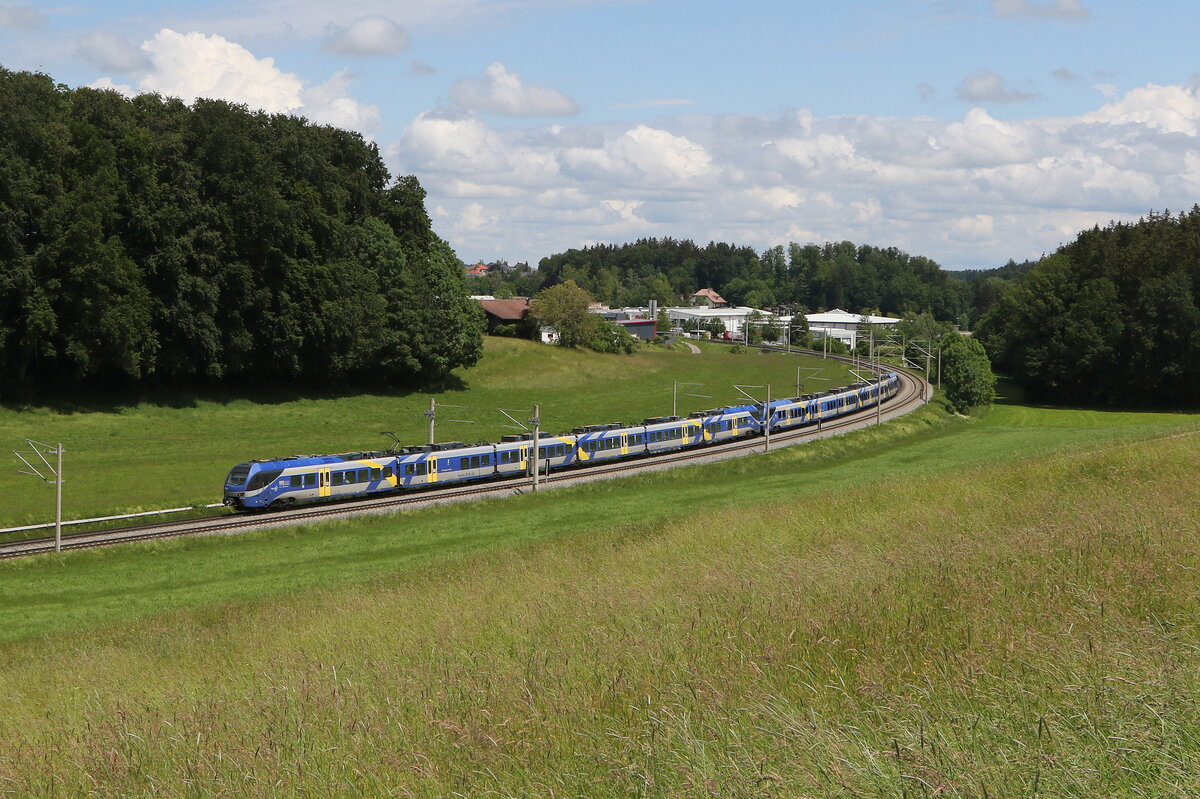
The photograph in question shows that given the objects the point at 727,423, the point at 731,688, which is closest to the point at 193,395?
the point at 727,423

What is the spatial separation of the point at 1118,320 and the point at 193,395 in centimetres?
8433

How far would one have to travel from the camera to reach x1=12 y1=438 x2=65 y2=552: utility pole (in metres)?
37.3

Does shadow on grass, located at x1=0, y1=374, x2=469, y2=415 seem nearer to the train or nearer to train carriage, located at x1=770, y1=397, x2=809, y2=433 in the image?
the train

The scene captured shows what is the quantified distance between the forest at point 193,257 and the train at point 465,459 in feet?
65.6

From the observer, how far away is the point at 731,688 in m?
10.0

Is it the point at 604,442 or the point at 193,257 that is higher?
the point at 193,257

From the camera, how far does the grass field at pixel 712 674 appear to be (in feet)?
25.3

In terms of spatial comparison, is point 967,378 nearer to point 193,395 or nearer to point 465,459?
point 465,459

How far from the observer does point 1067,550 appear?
1401 cm

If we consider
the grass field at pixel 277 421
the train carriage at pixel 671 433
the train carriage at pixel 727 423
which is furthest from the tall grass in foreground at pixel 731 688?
the train carriage at pixel 727 423

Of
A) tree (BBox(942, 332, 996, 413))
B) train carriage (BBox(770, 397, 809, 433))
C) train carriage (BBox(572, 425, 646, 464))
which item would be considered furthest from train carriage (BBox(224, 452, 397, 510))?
tree (BBox(942, 332, 996, 413))

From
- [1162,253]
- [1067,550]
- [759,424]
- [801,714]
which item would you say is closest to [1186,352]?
[1162,253]

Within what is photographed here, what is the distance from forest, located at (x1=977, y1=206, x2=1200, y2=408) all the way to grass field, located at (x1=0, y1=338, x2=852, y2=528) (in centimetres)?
2143

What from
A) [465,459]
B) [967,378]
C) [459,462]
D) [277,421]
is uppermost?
[967,378]
